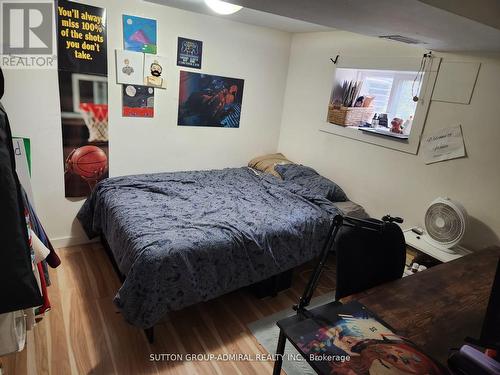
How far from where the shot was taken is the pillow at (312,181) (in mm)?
3013

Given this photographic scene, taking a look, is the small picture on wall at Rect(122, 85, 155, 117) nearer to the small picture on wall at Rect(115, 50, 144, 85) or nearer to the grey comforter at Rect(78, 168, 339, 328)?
the small picture on wall at Rect(115, 50, 144, 85)

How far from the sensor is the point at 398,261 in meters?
1.67

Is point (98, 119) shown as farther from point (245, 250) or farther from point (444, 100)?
point (444, 100)

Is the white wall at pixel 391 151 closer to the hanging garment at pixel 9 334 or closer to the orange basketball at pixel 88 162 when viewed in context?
the orange basketball at pixel 88 162

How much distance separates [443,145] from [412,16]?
4.27ft

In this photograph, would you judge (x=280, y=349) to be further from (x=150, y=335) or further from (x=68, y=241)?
(x=68, y=241)

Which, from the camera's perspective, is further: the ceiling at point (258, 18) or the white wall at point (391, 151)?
the ceiling at point (258, 18)

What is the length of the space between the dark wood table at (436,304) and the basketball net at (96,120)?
8.03ft

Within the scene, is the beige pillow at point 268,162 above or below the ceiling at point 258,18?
below

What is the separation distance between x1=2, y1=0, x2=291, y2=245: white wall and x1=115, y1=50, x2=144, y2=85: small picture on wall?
0.06 metres

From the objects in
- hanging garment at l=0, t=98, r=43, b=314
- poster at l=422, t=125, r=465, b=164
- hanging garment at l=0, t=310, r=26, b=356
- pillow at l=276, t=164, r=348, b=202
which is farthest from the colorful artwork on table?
pillow at l=276, t=164, r=348, b=202

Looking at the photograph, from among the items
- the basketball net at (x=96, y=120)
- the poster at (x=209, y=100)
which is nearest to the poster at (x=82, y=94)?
the basketball net at (x=96, y=120)

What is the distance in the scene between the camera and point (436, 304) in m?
1.40

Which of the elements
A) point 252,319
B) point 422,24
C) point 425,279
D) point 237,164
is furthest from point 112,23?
point 425,279
